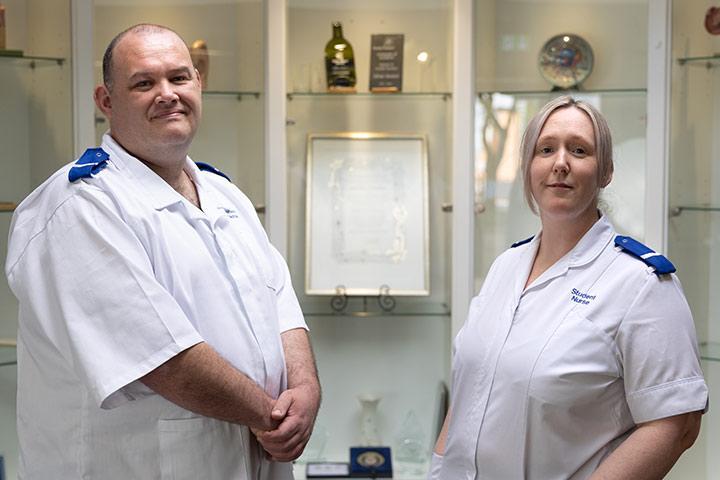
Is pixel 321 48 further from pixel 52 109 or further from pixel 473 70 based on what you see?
pixel 52 109

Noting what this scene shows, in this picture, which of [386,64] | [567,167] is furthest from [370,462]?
[567,167]

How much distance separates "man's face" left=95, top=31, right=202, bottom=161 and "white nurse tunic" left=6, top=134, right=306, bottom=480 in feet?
0.18

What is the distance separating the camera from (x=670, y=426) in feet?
Answer: 5.16

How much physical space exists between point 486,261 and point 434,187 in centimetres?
38

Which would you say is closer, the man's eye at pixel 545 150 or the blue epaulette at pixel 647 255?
the blue epaulette at pixel 647 255

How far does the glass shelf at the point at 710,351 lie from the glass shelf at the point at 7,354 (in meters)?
2.12

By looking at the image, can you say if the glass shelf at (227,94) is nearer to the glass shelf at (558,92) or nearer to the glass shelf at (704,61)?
the glass shelf at (558,92)

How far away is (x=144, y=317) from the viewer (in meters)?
1.58

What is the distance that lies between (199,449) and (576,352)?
0.73 meters

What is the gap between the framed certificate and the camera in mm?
3229

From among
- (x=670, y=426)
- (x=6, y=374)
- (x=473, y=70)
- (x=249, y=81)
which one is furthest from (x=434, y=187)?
(x=670, y=426)

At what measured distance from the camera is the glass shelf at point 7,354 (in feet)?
8.92

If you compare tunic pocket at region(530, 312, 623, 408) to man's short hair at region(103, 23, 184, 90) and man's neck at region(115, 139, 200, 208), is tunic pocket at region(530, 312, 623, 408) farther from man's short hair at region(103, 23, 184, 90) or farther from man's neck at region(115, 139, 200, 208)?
man's short hair at region(103, 23, 184, 90)

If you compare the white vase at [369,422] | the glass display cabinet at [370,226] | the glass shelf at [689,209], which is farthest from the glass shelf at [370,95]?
the white vase at [369,422]
